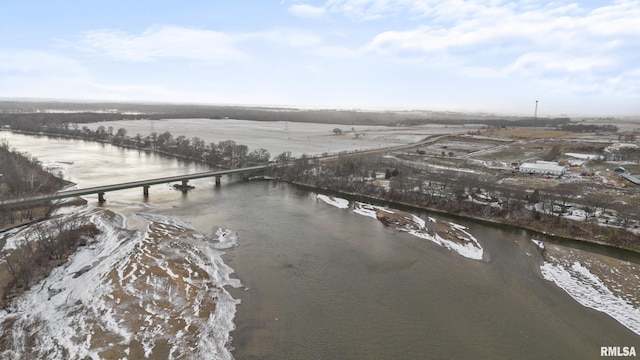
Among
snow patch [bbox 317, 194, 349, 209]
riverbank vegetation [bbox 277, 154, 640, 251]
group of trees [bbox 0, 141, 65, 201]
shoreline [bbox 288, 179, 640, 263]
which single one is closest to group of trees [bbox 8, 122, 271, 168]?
riverbank vegetation [bbox 277, 154, 640, 251]

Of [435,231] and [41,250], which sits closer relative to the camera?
[41,250]

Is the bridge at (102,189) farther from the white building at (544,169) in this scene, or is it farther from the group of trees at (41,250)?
the white building at (544,169)

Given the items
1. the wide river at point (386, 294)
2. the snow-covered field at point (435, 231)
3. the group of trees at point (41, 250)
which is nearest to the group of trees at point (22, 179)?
the wide river at point (386, 294)

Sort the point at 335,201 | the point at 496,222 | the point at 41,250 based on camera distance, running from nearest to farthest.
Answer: the point at 41,250 → the point at 496,222 → the point at 335,201


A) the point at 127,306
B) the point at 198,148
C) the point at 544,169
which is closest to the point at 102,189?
the point at 127,306

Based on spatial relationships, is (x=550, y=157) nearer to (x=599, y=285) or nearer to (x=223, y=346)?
(x=599, y=285)

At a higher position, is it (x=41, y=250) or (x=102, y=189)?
(x=102, y=189)

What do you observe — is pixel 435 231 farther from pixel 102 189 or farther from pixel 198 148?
pixel 198 148

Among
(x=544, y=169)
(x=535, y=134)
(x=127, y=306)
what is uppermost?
(x=535, y=134)
